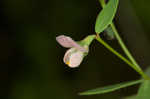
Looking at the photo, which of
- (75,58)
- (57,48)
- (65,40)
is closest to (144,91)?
(75,58)

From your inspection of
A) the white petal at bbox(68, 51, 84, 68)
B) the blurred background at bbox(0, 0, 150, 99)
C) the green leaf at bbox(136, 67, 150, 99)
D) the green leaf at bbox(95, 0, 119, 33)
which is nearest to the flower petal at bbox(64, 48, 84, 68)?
the white petal at bbox(68, 51, 84, 68)

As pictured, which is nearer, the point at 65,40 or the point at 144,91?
the point at 65,40

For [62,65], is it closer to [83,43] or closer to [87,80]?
[87,80]

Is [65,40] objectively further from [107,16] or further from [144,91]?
[144,91]

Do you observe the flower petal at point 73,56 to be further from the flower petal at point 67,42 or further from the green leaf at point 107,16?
the green leaf at point 107,16

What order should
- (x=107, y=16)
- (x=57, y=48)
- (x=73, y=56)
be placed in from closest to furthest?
(x=107, y=16) → (x=73, y=56) → (x=57, y=48)

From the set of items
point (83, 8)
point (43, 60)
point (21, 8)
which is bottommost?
point (43, 60)

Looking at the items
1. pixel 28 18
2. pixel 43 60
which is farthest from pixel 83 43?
pixel 28 18
